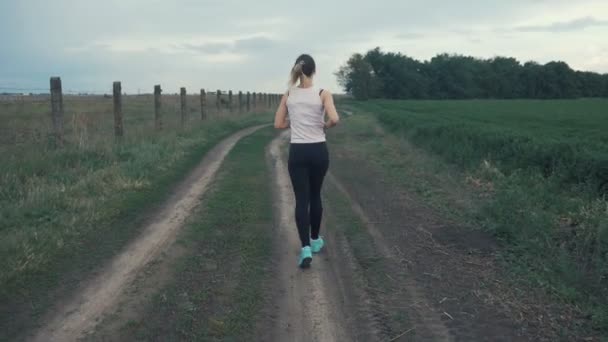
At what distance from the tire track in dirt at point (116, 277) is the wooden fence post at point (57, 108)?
423 cm

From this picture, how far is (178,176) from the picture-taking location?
1028cm

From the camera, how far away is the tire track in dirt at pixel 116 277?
3834 mm

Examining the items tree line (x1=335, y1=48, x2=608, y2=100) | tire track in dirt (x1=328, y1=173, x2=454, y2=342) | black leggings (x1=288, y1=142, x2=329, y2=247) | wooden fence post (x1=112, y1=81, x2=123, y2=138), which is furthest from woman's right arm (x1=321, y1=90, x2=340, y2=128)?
tree line (x1=335, y1=48, x2=608, y2=100)

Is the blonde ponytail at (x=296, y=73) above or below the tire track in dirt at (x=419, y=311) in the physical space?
above

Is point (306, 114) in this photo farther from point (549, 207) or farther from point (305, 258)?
point (549, 207)

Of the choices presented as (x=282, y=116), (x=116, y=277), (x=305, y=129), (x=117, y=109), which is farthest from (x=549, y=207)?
(x=117, y=109)

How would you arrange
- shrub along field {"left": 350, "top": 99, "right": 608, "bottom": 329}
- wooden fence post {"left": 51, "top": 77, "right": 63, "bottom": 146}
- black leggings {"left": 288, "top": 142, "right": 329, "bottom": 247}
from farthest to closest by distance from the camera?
wooden fence post {"left": 51, "top": 77, "right": 63, "bottom": 146} < black leggings {"left": 288, "top": 142, "right": 329, "bottom": 247} < shrub along field {"left": 350, "top": 99, "right": 608, "bottom": 329}

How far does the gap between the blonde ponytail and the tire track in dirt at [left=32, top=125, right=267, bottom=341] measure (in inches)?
90.1

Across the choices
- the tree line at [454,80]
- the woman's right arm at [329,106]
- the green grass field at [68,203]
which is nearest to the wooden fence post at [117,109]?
the green grass field at [68,203]

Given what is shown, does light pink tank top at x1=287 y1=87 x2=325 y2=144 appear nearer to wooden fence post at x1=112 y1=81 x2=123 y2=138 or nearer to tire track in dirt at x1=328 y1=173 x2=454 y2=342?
tire track in dirt at x1=328 y1=173 x2=454 y2=342

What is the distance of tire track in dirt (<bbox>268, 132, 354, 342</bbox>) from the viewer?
386cm

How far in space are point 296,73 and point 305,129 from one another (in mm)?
544

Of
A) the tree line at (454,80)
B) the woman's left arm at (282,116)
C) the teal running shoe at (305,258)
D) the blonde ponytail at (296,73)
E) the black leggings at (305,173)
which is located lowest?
the teal running shoe at (305,258)

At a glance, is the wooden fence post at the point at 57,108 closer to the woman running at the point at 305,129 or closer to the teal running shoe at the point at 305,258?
the woman running at the point at 305,129
